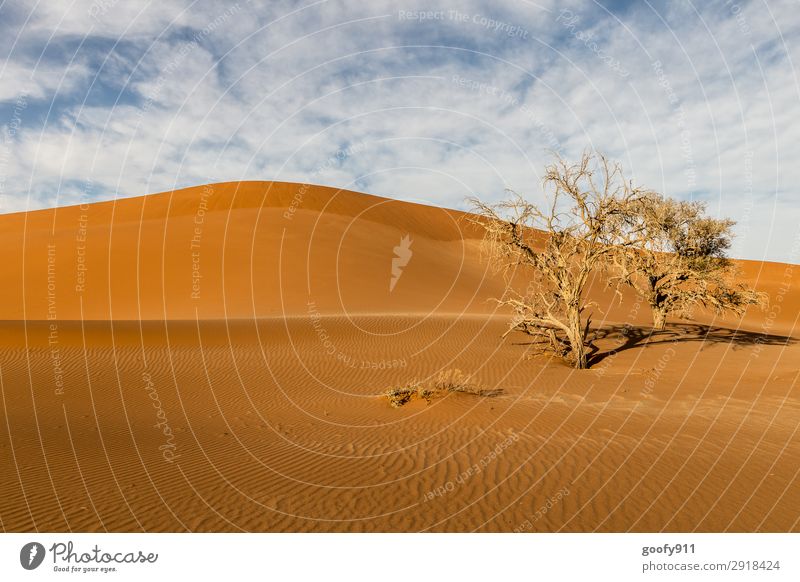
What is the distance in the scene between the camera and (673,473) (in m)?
7.83

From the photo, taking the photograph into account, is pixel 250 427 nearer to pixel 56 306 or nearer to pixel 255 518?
pixel 255 518

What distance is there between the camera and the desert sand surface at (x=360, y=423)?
6621 mm

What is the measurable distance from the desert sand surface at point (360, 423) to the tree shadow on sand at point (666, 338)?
0.81 feet

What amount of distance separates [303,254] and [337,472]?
3606cm

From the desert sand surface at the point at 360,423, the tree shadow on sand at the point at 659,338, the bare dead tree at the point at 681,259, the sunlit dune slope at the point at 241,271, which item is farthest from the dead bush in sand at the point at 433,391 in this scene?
the bare dead tree at the point at 681,259

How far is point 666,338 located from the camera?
22719 mm

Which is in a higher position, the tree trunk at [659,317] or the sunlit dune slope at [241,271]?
the sunlit dune slope at [241,271]
